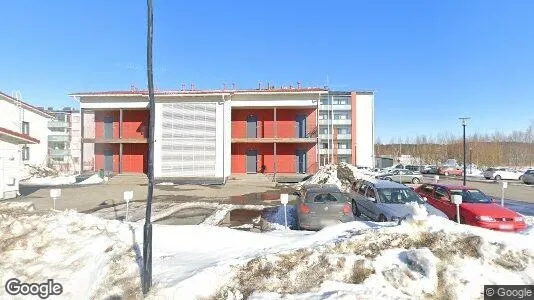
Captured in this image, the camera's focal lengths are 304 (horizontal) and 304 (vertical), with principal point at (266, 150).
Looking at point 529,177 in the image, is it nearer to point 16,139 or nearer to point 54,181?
point 16,139

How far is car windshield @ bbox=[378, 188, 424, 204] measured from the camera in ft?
32.2

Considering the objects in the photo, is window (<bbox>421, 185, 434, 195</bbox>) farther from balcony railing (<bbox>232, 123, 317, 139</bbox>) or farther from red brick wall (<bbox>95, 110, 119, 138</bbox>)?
red brick wall (<bbox>95, 110, 119, 138</bbox>)

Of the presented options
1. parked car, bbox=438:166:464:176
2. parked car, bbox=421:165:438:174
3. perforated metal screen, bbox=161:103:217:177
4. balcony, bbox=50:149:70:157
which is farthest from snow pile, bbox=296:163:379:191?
balcony, bbox=50:149:70:157

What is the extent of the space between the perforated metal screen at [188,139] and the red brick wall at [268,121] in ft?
10.6

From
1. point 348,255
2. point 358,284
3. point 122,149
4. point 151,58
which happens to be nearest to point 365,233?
point 348,255

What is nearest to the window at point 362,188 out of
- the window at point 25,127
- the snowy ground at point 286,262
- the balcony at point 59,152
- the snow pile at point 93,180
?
the snowy ground at point 286,262

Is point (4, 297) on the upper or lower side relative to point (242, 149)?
lower

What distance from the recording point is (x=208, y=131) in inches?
987

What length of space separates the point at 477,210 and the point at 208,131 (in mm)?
19719

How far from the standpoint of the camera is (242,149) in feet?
91.1

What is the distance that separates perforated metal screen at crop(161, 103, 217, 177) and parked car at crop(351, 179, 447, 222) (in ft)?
52.4

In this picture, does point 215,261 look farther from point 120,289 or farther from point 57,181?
point 57,181

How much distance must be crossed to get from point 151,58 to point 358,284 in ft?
14.5
